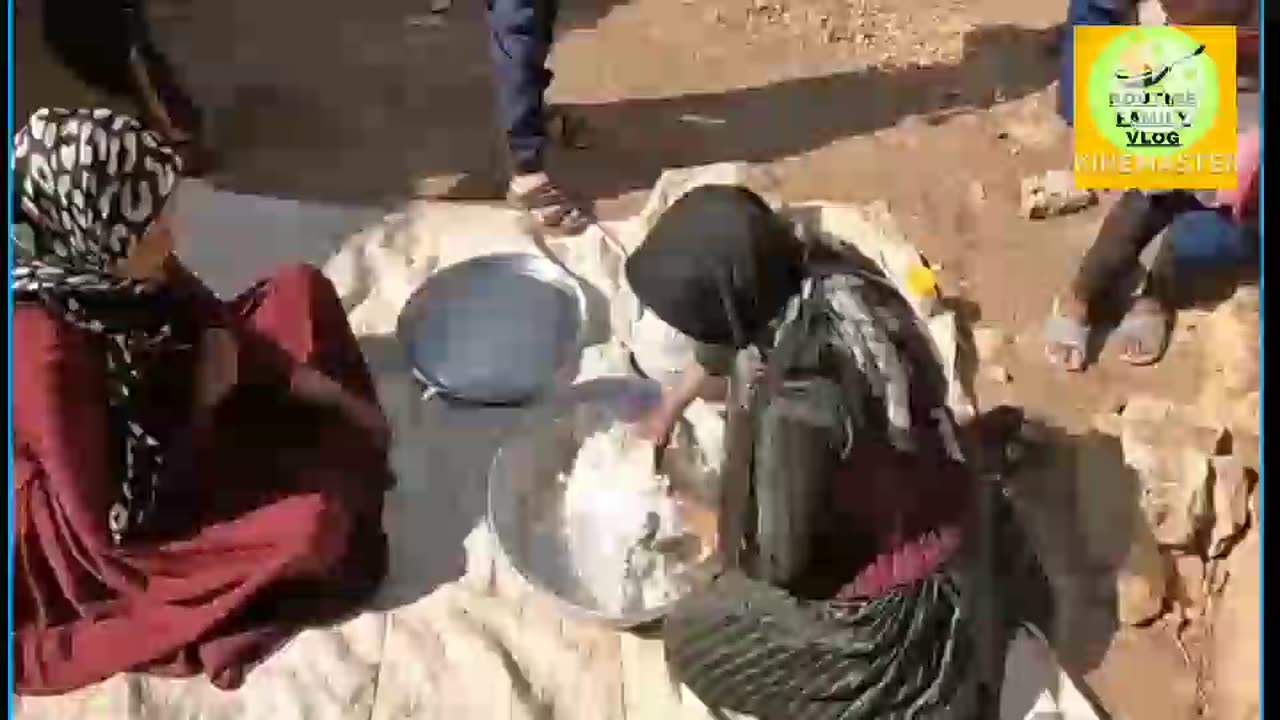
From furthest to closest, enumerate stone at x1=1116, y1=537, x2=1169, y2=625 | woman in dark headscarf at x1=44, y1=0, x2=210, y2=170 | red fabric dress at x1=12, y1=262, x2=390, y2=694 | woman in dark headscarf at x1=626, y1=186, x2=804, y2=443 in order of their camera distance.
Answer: woman in dark headscarf at x1=44, y1=0, x2=210, y2=170 < stone at x1=1116, y1=537, x2=1169, y2=625 < red fabric dress at x1=12, y1=262, x2=390, y2=694 < woman in dark headscarf at x1=626, y1=186, x2=804, y2=443

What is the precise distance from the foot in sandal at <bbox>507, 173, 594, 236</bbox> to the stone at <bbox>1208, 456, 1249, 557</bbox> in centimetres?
71

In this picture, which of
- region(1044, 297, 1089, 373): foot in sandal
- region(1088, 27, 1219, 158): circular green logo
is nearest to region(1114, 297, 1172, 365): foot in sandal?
region(1044, 297, 1089, 373): foot in sandal

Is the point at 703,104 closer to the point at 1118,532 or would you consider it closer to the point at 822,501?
the point at 1118,532

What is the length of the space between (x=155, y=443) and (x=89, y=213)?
0.22 metres

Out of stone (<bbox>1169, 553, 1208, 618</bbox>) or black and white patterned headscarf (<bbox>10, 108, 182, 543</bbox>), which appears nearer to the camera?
black and white patterned headscarf (<bbox>10, 108, 182, 543</bbox>)

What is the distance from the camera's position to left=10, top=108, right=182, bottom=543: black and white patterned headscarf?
1.29 m

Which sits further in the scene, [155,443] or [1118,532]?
[1118,532]

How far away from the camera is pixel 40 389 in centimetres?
131

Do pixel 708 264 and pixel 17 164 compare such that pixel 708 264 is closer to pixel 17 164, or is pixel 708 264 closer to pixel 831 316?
pixel 831 316

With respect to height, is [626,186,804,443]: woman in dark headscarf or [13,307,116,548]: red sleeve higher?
[626,186,804,443]: woman in dark headscarf

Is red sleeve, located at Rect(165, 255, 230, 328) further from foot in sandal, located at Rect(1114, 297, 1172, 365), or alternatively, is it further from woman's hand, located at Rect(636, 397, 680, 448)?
foot in sandal, located at Rect(1114, 297, 1172, 365)

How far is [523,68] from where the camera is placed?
1753mm

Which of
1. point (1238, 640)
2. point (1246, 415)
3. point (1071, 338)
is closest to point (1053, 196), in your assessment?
point (1071, 338)

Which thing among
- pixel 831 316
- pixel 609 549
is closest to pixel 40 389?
pixel 609 549
